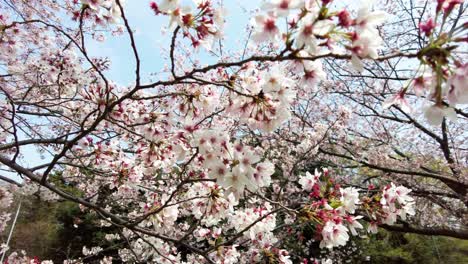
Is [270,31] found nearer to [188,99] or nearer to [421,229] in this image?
[188,99]

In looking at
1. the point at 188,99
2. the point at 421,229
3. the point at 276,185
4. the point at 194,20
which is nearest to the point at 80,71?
the point at 188,99

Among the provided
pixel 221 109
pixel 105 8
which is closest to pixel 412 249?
pixel 221 109

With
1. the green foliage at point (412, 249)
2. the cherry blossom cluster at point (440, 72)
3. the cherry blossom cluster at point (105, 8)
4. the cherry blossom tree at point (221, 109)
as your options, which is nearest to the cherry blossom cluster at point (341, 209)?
the cherry blossom tree at point (221, 109)

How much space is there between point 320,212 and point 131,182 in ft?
5.75

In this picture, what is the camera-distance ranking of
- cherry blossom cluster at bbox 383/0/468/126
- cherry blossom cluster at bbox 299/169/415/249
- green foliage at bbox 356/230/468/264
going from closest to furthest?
cherry blossom cluster at bbox 383/0/468/126, cherry blossom cluster at bbox 299/169/415/249, green foliage at bbox 356/230/468/264

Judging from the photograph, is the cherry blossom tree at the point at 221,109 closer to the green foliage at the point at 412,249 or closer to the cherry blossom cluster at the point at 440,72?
the cherry blossom cluster at the point at 440,72

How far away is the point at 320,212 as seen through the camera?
173 cm

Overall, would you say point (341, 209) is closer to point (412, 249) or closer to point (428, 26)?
point (428, 26)

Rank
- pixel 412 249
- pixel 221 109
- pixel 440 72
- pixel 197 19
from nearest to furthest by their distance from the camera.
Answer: pixel 440 72 < pixel 197 19 < pixel 221 109 < pixel 412 249

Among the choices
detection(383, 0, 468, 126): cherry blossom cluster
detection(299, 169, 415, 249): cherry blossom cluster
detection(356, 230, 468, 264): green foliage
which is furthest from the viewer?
detection(356, 230, 468, 264): green foliage

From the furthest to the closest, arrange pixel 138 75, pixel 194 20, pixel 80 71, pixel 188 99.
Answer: pixel 80 71 < pixel 188 99 < pixel 138 75 < pixel 194 20

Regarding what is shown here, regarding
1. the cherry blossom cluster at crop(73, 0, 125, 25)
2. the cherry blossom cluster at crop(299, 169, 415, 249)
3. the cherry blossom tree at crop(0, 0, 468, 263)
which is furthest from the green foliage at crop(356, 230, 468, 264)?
the cherry blossom cluster at crop(73, 0, 125, 25)

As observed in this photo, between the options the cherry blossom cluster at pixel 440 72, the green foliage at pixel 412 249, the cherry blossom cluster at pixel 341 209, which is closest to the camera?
the cherry blossom cluster at pixel 440 72

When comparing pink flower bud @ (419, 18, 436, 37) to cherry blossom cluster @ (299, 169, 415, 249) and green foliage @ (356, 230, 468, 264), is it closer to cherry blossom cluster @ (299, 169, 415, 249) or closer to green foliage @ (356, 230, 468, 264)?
cherry blossom cluster @ (299, 169, 415, 249)
